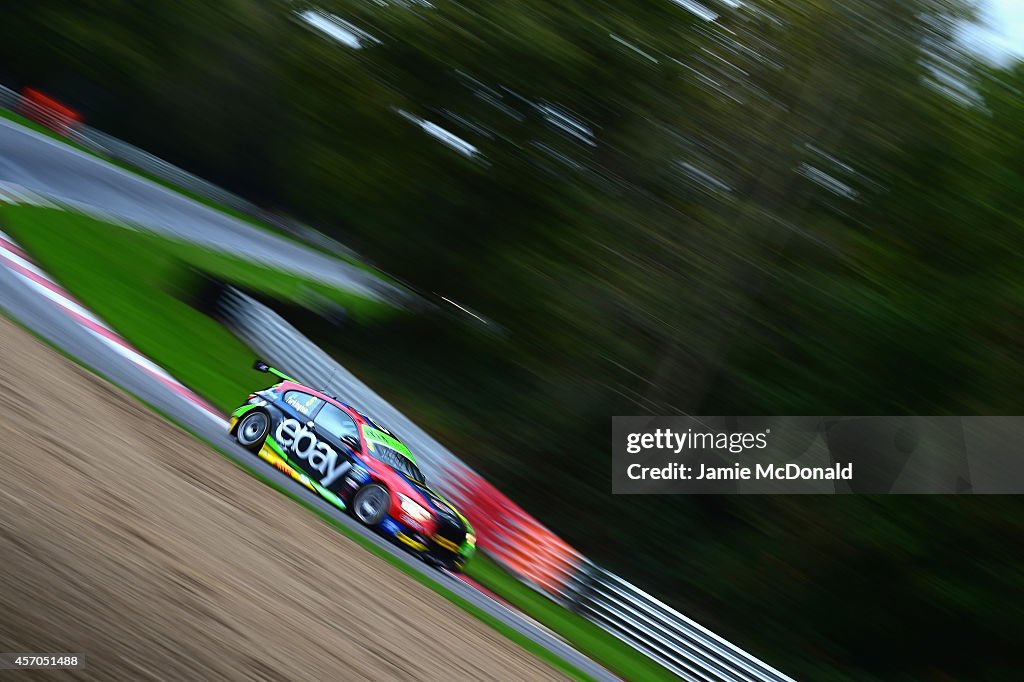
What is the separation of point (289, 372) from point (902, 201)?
788cm

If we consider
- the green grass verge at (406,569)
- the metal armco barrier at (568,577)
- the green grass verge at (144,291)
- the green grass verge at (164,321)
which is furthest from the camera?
the green grass verge at (144,291)

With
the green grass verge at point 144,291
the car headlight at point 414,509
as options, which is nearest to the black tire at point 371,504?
the car headlight at point 414,509

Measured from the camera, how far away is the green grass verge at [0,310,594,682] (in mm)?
7465

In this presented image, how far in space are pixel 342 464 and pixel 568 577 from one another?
3.12 m

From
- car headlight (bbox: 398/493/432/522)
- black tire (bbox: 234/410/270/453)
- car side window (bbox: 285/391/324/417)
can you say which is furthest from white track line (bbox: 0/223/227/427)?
car headlight (bbox: 398/493/432/522)

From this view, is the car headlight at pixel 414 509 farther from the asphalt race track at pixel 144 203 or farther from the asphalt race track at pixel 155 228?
the asphalt race track at pixel 144 203

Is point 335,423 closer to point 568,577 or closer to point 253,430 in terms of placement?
point 253,430

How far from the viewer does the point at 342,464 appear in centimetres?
775

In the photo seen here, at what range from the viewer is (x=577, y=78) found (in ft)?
45.0

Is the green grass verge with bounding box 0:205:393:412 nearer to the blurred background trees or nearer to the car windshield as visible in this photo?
the car windshield

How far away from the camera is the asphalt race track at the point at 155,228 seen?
796 cm

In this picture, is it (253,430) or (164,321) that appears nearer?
(253,430)

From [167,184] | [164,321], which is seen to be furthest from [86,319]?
[167,184]

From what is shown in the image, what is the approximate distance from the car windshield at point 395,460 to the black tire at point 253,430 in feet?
3.00
